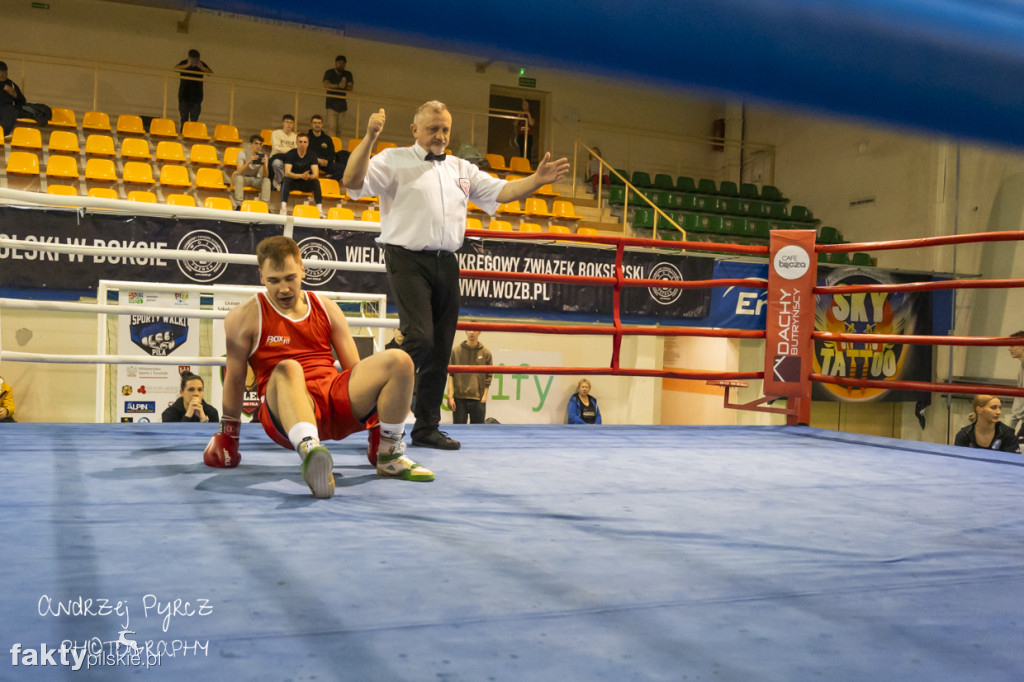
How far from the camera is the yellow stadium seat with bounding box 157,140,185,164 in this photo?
8.96 metres

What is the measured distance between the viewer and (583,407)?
7.71 meters

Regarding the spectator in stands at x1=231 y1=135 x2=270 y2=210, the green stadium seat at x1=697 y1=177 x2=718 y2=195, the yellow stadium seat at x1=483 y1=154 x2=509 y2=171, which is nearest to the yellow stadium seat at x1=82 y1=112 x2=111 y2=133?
the spectator in stands at x1=231 y1=135 x2=270 y2=210

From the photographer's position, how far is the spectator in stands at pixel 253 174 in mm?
8281

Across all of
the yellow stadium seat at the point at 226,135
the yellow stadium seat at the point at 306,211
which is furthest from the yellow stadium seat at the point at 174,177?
the yellow stadium seat at the point at 306,211

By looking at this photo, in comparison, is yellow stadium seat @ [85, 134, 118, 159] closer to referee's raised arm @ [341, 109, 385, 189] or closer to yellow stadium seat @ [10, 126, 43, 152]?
yellow stadium seat @ [10, 126, 43, 152]

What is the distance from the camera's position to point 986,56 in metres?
0.37

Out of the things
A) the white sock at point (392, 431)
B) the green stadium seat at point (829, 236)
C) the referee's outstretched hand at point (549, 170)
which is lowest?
the white sock at point (392, 431)

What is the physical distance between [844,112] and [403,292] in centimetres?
251

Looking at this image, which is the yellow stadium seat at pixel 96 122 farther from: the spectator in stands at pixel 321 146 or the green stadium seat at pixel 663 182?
the green stadium seat at pixel 663 182

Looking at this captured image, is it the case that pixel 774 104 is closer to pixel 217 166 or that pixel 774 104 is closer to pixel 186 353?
pixel 186 353

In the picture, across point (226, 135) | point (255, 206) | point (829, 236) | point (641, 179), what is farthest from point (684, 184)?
point (255, 206)

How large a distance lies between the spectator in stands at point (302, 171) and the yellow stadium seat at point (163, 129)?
215 centimetres

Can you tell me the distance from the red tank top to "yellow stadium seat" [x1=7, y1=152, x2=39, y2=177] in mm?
7062

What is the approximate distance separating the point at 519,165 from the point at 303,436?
9.27 metres
